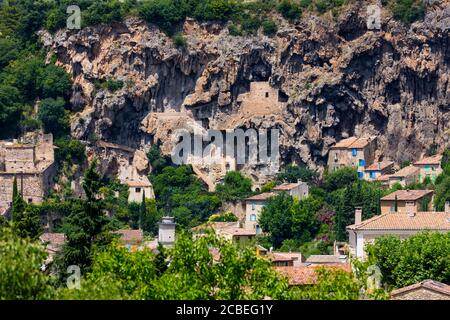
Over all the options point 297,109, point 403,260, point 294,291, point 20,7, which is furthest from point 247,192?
point 294,291

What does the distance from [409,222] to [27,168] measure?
101 ft

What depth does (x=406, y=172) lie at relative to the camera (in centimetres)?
10944

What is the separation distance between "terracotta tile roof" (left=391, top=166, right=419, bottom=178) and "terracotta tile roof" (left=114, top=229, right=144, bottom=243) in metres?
17.0

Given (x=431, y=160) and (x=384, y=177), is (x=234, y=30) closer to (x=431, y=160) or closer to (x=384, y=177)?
(x=384, y=177)

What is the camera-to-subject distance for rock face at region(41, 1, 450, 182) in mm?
114688

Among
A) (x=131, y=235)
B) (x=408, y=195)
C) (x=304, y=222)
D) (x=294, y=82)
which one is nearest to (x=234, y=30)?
(x=294, y=82)

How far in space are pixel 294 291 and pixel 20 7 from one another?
73.8 m

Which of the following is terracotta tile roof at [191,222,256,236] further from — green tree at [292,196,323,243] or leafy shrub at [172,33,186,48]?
leafy shrub at [172,33,186,48]

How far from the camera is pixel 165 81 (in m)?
118

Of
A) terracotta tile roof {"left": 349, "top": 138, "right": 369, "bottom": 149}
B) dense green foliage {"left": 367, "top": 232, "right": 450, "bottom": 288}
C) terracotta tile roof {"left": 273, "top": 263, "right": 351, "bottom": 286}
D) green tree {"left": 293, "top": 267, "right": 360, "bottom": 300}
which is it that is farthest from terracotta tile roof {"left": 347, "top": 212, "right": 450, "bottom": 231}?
green tree {"left": 293, "top": 267, "right": 360, "bottom": 300}

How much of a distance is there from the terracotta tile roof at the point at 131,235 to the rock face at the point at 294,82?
49.2 ft

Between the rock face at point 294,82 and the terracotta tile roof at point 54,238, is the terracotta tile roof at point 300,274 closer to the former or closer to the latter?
the terracotta tile roof at point 54,238

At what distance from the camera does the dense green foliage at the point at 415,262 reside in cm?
7481
